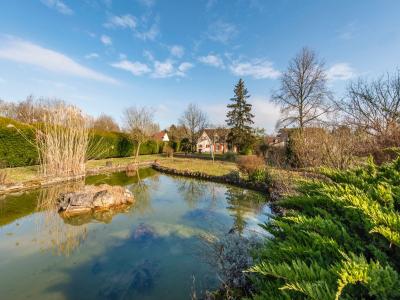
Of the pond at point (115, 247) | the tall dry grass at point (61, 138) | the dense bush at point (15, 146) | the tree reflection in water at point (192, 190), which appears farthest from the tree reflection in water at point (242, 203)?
the dense bush at point (15, 146)

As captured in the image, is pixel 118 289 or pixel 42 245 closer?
pixel 118 289

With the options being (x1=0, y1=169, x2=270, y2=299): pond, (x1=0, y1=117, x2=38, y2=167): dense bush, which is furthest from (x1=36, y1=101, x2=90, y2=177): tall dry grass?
(x1=0, y1=117, x2=38, y2=167): dense bush

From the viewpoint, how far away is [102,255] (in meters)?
4.95

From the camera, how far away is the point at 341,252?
1.20 metres

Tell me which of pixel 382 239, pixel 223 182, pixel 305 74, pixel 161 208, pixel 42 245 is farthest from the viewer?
pixel 305 74

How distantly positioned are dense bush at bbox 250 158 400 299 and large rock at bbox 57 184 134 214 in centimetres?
698

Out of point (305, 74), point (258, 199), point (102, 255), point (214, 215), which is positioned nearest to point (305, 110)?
point (305, 74)

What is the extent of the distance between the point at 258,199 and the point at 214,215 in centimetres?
295

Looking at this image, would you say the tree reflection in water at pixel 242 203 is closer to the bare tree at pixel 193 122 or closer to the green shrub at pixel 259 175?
the green shrub at pixel 259 175

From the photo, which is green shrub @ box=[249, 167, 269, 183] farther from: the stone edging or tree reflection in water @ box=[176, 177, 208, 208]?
tree reflection in water @ box=[176, 177, 208, 208]

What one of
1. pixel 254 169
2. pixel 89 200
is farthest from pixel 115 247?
pixel 254 169

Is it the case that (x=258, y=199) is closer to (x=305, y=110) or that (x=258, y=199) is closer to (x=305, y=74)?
(x=305, y=110)

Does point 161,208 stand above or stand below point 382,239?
below

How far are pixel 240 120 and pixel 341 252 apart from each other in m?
29.7
